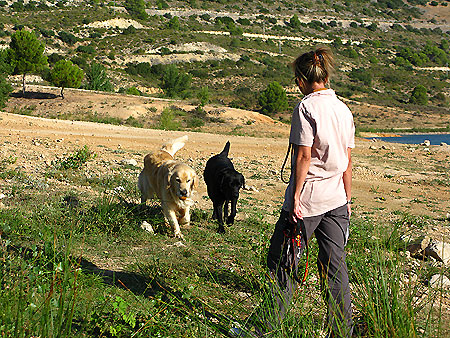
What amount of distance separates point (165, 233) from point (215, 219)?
1.59 meters

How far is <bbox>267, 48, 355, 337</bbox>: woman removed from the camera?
9.86 ft

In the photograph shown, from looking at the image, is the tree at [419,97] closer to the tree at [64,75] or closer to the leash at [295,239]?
the tree at [64,75]

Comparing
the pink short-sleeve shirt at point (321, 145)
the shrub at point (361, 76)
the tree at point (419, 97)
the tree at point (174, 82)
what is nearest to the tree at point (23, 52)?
the tree at point (174, 82)

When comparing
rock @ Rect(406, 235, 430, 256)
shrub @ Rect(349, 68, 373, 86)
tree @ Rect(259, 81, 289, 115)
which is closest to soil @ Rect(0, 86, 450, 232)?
rock @ Rect(406, 235, 430, 256)

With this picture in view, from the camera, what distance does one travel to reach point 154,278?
405 cm

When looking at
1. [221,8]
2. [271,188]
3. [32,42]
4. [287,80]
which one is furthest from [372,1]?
[271,188]

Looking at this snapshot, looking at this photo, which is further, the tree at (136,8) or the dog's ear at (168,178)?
the tree at (136,8)

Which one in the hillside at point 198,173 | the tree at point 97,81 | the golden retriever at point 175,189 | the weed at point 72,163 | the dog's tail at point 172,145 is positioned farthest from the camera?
the tree at point 97,81

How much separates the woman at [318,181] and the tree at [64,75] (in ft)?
120

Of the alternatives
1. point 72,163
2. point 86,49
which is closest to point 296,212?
point 72,163

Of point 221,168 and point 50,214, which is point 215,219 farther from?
point 50,214

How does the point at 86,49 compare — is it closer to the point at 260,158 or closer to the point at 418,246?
the point at 260,158

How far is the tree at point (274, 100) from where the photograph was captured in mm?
51531

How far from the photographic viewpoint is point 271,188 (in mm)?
11477
